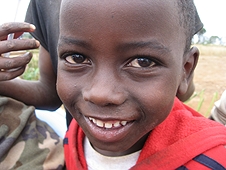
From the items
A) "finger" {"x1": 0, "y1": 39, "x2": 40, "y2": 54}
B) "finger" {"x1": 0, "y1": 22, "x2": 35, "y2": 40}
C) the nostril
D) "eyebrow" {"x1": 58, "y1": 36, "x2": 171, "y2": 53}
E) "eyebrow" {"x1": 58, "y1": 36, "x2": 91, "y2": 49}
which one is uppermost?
"eyebrow" {"x1": 58, "y1": 36, "x2": 171, "y2": 53}

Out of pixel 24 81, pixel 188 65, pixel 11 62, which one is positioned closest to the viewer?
pixel 188 65

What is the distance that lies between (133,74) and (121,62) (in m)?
0.05

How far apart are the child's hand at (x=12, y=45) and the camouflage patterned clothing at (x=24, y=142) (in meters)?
0.18

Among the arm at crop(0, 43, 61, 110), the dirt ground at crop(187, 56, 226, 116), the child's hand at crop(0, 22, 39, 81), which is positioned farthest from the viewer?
the dirt ground at crop(187, 56, 226, 116)

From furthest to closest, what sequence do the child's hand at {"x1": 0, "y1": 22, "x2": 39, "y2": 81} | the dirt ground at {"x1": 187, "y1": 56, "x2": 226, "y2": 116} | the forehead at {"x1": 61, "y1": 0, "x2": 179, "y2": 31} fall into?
the dirt ground at {"x1": 187, "y1": 56, "x2": 226, "y2": 116} → the child's hand at {"x1": 0, "y1": 22, "x2": 39, "y2": 81} → the forehead at {"x1": 61, "y1": 0, "x2": 179, "y2": 31}

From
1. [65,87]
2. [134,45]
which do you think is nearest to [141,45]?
[134,45]

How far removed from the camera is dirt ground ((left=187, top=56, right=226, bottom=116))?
5348mm

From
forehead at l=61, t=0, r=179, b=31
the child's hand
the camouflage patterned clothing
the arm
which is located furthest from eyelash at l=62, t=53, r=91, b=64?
the arm

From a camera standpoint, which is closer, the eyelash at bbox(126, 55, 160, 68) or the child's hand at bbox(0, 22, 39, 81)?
the eyelash at bbox(126, 55, 160, 68)

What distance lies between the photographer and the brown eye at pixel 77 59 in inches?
31.3

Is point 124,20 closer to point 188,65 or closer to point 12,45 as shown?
point 188,65

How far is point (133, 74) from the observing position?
748 millimetres

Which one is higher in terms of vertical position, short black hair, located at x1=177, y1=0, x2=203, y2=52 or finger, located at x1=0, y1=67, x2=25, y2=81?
short black hair, located at x1=177, y1=0, x2=203, y2=52

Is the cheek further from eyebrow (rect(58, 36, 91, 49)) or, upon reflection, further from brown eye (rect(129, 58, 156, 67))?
brown eye (rect(129, 58, 156, 67))
